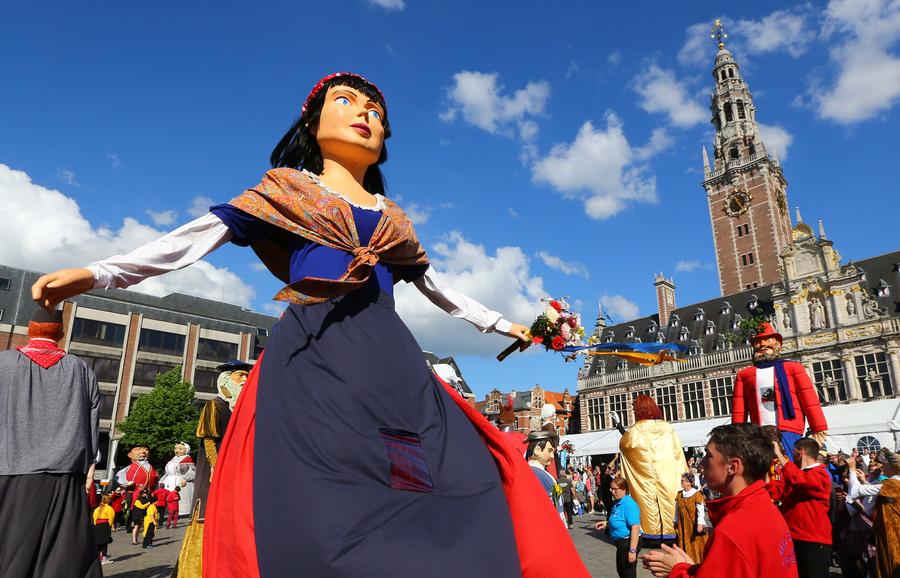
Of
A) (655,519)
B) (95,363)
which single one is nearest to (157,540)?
(655,519)

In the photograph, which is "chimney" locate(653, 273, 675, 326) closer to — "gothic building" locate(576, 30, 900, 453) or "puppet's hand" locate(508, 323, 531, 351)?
"gothic building" locate(576, 30, 900, 453)

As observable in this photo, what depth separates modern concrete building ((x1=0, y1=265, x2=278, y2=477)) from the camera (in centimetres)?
3794

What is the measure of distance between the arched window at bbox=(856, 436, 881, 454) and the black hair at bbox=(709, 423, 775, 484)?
24525mm

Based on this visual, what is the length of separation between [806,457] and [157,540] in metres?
12.8

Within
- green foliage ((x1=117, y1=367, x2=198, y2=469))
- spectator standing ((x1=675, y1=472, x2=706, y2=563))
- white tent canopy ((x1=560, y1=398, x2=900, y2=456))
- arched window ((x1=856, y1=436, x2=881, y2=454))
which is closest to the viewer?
spectator standing ((x1=675, y1=472, x2=706, y2=563))

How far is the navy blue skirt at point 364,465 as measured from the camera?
158cm

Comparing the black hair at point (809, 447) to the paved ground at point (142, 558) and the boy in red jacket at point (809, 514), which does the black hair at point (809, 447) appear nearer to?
the boy in red jacket at point (809, 514)

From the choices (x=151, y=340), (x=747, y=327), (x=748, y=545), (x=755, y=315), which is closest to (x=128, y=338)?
(x=151, y=340)

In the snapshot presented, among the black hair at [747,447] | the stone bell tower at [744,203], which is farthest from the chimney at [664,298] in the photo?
the black hair at [747,447]

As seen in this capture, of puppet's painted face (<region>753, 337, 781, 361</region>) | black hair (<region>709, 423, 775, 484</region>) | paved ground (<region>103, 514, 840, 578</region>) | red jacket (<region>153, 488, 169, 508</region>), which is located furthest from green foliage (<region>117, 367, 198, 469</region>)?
black hair (<region>709, 423, 775, 484</region>)

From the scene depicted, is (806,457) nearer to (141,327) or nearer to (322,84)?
(322,84)

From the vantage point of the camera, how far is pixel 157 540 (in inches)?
484

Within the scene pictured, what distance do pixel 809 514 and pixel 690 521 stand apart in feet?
7.02

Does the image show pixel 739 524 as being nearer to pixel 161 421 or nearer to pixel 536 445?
pixel 536 445
